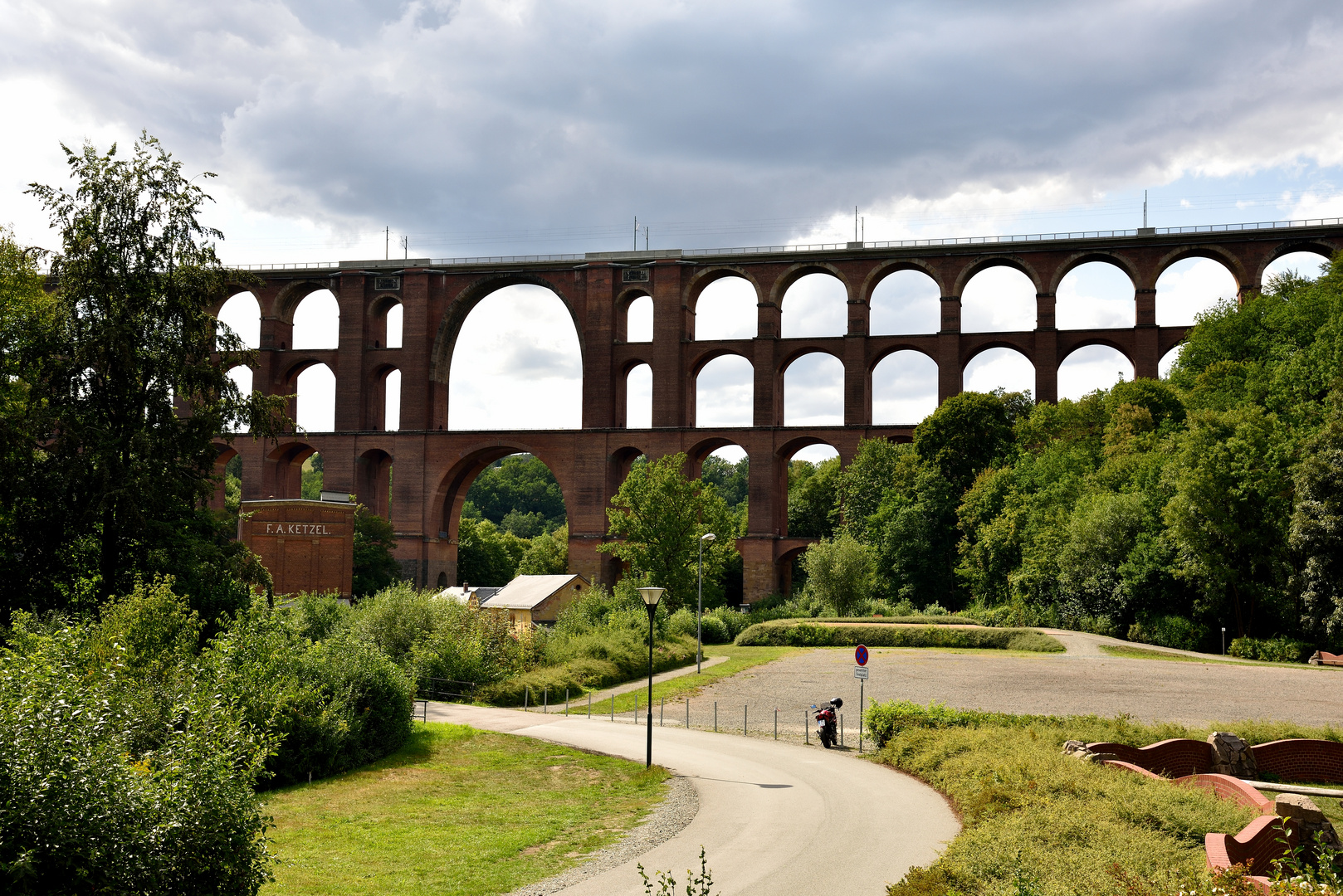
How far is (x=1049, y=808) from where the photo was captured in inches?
429

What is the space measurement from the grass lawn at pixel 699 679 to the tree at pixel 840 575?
725cm

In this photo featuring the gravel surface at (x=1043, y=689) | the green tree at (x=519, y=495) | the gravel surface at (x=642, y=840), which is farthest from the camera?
the green tree at (x=519, y=495)

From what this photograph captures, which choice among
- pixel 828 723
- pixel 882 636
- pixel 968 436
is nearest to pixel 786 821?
pixel 828 723

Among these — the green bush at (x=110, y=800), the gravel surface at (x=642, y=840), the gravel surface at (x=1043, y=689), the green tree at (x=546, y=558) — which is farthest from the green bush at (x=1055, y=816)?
the green tree at (x=546, y=558)

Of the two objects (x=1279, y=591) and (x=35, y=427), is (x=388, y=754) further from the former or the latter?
(x=1279, y=591)

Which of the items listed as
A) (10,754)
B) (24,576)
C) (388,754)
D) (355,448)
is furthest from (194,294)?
(355,448)

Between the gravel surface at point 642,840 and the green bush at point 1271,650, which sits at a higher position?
the gravel surface at point 642,840

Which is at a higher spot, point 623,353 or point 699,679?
point 623,353

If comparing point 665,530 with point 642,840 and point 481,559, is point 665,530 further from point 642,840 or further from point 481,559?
point 481,559

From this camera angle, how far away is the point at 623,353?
5634cm

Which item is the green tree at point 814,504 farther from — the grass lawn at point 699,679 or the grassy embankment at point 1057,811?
the grassy embankment at point 1057,811

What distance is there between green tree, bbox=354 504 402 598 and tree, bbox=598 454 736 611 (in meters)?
15.8

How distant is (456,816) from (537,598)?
23.9m

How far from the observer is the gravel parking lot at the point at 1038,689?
20.8m
